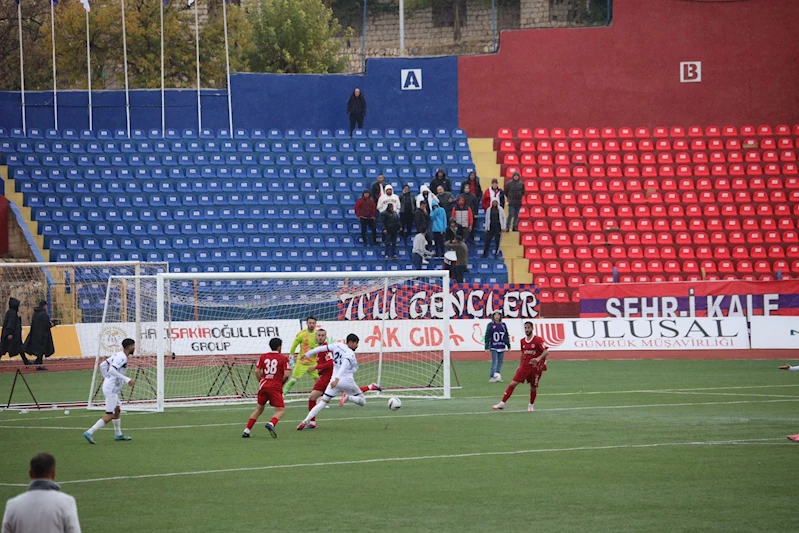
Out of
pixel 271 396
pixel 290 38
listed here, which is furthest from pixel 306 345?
pixel 290 38

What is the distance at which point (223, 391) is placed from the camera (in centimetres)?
2530

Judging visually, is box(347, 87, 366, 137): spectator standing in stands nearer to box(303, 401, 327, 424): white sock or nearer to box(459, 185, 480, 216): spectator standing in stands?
box(459, 185, 480, 216): spectator standing in stands

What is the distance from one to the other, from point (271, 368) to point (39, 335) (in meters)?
13.9

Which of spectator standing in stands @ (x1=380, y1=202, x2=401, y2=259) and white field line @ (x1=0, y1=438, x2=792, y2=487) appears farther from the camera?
spectator standing in stands @ (x1=380, y1=202, x2=401, y2=259)

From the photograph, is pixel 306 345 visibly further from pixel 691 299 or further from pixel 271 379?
pixel 691 299

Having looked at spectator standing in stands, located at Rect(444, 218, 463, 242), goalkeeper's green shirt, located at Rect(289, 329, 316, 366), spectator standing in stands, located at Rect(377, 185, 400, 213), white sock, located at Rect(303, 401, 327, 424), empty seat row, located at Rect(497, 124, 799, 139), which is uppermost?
empty seat row, located at Rect(497, 124, 799, 139)

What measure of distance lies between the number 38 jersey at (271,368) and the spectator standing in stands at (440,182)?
2119cm

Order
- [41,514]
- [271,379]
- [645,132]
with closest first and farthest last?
[41,514] < [271,379] < [645,132]

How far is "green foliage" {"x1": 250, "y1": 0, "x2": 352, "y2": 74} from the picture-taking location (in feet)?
191

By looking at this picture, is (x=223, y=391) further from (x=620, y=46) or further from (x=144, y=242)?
(x=620, y=46)

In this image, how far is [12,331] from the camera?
28875mm

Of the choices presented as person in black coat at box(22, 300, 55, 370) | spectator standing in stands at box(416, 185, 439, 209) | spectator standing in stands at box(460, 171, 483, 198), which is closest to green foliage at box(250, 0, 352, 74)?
spectator standing in stands at box(460, 171, 483, 198)

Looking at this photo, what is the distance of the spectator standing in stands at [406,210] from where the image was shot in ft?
123

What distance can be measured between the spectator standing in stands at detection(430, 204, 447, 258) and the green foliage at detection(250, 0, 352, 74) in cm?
2348
